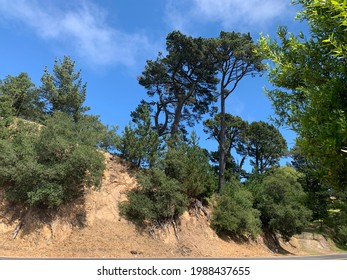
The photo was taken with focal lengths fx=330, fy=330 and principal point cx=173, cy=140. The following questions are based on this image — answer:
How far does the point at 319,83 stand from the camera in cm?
431

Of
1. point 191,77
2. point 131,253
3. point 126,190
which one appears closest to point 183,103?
point 191,77

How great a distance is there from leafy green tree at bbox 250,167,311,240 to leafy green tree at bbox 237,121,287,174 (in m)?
20.0

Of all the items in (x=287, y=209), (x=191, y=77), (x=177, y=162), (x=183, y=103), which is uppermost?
(x=191, y=77)

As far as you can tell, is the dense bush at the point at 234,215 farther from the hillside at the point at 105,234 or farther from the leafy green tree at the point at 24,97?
the leafy green tree at the point at 24,97

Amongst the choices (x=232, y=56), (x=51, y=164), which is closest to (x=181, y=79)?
(x=232, y=56)

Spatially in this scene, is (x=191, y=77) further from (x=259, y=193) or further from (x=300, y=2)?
(x=300, y=2)

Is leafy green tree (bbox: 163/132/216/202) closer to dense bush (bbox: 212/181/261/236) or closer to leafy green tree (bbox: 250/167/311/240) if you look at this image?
dense bush (bbox: 212/181/261/236)

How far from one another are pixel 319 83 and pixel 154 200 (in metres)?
21.4

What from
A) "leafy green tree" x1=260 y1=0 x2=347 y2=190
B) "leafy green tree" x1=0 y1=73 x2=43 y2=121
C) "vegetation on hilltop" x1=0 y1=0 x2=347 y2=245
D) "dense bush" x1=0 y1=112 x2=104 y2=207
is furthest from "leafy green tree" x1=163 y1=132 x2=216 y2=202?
"leafy green tree" x1=260 y1=0 x2=347 y2=190

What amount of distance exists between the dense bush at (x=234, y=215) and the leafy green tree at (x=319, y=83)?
79.8 feet

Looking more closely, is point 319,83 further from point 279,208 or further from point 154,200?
point 279,208

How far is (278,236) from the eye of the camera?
37.1 meters

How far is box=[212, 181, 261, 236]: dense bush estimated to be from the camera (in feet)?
92.8

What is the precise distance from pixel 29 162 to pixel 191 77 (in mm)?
22420
